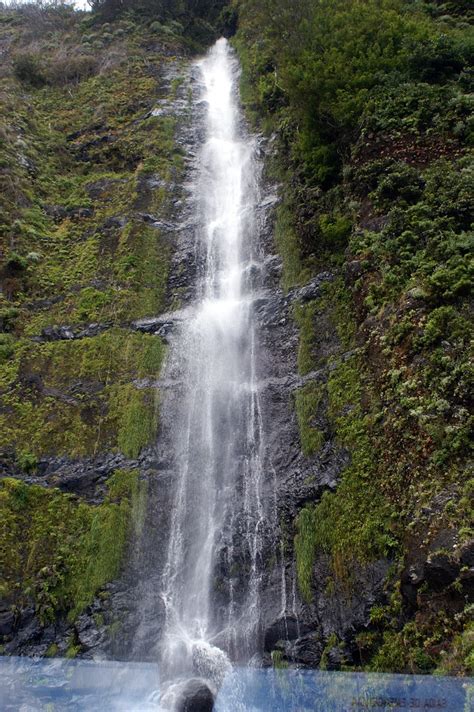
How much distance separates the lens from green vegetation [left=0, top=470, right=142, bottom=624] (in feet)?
39.2

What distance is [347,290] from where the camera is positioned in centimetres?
1456

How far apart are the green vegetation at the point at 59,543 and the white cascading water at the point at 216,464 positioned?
1285 millimetres

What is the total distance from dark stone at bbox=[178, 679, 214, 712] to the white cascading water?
0.22 m

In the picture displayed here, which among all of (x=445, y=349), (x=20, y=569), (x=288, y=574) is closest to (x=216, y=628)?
(x=288, y=574)

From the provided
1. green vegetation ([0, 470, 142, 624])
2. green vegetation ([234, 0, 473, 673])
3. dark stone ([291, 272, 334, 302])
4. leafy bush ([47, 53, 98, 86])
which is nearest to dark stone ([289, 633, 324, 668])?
green vegetation ([234, 0, 473, 673])

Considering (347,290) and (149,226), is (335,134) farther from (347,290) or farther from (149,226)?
(149,226)

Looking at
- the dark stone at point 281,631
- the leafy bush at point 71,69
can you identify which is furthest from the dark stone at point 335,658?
the leafy bush at point 71,69

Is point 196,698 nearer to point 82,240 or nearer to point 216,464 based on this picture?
point 216,464

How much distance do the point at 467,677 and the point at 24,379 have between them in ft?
42.6

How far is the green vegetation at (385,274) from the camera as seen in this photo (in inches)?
365

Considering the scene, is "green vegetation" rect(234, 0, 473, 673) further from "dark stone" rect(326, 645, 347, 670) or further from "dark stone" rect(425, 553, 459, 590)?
"dark stone" rect(326, 645, 347, 670)

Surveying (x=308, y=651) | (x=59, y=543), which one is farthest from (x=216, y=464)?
(x=308, y=651)

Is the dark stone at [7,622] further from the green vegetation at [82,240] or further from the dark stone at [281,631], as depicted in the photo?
the dark stone at [281,631]

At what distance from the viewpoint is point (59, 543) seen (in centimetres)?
1270
